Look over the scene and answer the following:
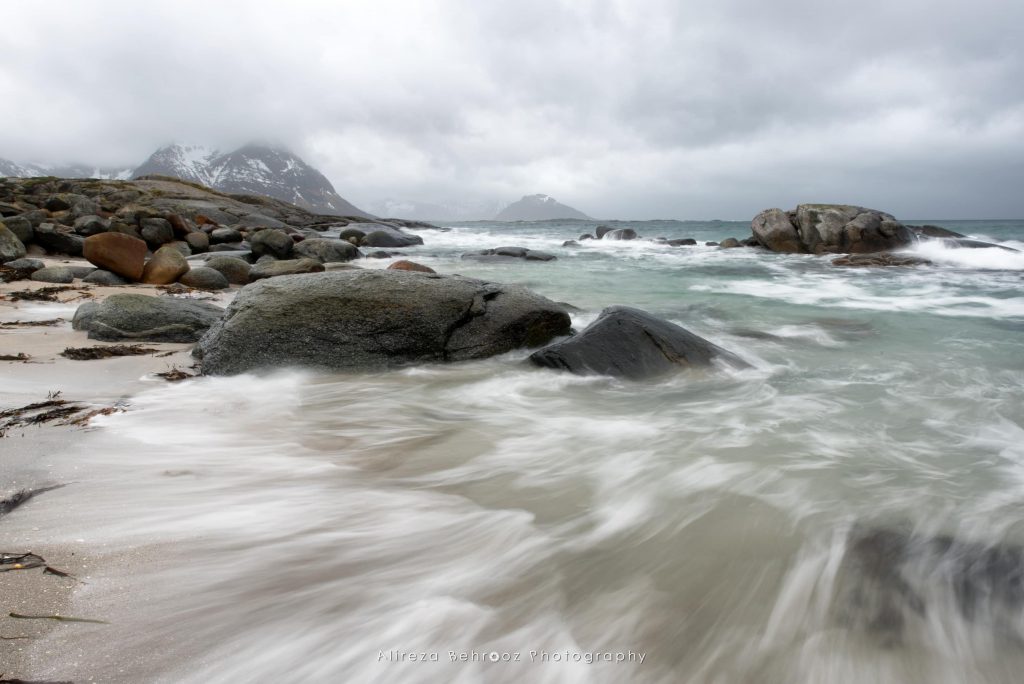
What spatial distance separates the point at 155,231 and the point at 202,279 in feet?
22.4

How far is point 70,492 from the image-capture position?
2066 mm

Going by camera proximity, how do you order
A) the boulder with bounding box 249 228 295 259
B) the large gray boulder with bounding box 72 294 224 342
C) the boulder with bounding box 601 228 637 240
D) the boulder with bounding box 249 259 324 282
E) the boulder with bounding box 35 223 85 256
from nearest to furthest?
the large gray boulder with bounding box 72 294 224 342 → the boulder with bounding box 249 259 324 282 → the boulder with bounding box 35 223 85 256 → the boulder with bounding box 249 228 295 259 → the boulder with bounding box 601 228 637 240

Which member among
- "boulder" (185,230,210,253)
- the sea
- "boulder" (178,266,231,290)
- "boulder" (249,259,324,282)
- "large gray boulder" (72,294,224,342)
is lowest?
A: the sea

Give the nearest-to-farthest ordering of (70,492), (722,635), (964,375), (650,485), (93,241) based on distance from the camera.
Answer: (722,635) → (70,492) → (650,485) → (964,375) → (93,241)

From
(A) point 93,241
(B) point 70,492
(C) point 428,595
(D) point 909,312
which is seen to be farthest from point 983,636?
(A) point 93,241

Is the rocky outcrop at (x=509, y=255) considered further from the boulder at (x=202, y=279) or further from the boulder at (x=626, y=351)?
the boulder at (x=626, y=351)

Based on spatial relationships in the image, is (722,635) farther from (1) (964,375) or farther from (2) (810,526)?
(1) (964,375)

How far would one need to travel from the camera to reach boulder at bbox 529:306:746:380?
4.40 m

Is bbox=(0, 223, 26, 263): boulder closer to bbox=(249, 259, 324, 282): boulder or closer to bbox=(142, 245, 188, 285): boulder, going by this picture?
bbox=(142, 245, 188, 285): boulder

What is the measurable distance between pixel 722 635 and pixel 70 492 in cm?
239

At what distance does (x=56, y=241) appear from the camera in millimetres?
10953

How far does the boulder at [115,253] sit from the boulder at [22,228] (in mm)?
3846

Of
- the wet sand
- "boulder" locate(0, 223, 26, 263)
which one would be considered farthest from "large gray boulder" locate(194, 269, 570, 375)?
"boulder" locate(0, 223, 26, 263)

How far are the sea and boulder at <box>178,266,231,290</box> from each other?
5.36m
